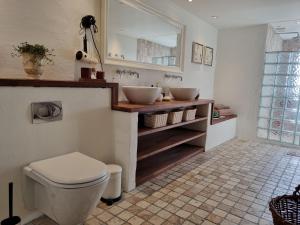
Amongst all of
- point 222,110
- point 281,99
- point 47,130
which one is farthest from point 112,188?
point 281,99

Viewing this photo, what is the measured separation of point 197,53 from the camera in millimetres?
3682

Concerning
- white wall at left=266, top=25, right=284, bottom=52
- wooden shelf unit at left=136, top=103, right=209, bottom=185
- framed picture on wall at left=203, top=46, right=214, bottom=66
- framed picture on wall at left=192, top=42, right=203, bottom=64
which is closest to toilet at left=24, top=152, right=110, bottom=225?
wooden shelf unit at left=136, top=103, right=209, bottom=185

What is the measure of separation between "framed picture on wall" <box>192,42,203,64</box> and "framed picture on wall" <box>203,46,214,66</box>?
0.53ft

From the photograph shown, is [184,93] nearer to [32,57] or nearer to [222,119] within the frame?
[222,119]

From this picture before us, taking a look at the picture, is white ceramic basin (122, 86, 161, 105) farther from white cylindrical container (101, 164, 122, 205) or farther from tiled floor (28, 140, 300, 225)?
tiled floor (28, 140, 300, 225)

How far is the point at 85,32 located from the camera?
2059 millimetres

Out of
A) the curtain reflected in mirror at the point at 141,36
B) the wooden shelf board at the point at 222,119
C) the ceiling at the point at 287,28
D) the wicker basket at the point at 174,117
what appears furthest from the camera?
the ceiling at the point at 287,28

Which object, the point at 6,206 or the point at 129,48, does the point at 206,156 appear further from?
the point at 6,206

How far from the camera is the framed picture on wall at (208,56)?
395 cm

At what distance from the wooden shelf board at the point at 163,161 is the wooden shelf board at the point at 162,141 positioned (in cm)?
14

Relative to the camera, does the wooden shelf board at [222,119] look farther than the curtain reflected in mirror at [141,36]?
Yes

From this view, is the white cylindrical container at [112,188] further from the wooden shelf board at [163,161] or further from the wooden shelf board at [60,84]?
the wooden shelf board at [60,84]

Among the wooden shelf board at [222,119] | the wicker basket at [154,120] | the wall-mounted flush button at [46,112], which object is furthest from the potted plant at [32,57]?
the wooden shelf board at [222,119]

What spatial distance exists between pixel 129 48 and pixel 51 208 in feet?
5.83
